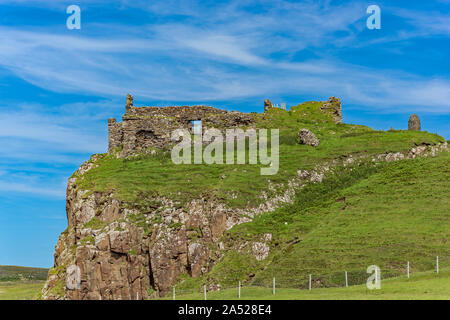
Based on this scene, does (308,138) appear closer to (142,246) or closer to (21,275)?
(142,246)

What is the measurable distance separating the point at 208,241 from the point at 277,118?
30.7 metres

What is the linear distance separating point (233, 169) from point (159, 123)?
1664 cm

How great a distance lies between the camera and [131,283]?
181 feet

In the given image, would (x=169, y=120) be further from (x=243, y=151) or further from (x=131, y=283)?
(x=131, y=283)

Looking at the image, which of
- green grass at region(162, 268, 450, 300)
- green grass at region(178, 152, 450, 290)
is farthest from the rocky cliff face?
green grass at region(162, 268, 450, 300)

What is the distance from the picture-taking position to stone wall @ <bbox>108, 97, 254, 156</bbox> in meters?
77.1

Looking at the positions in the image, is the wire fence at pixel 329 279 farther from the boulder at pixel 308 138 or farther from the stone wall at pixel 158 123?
the stone wall at pixel 158 123

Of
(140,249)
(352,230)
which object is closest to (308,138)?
(352,230)

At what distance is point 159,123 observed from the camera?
3066 inches

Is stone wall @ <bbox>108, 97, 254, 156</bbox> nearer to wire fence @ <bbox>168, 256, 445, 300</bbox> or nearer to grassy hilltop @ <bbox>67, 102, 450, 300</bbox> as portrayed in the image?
grassy hilltop @ <bbox>67, 102, 450, 300</bbox>

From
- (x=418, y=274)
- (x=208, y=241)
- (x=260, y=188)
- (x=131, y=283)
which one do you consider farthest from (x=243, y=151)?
(x=418, y=274)

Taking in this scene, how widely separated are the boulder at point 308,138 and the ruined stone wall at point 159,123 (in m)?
9.32

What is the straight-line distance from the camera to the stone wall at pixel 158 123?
7712cm

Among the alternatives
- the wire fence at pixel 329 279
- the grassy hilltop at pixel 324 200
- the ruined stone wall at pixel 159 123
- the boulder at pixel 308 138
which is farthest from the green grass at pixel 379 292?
the ruined stone wall at pixel 159 123
